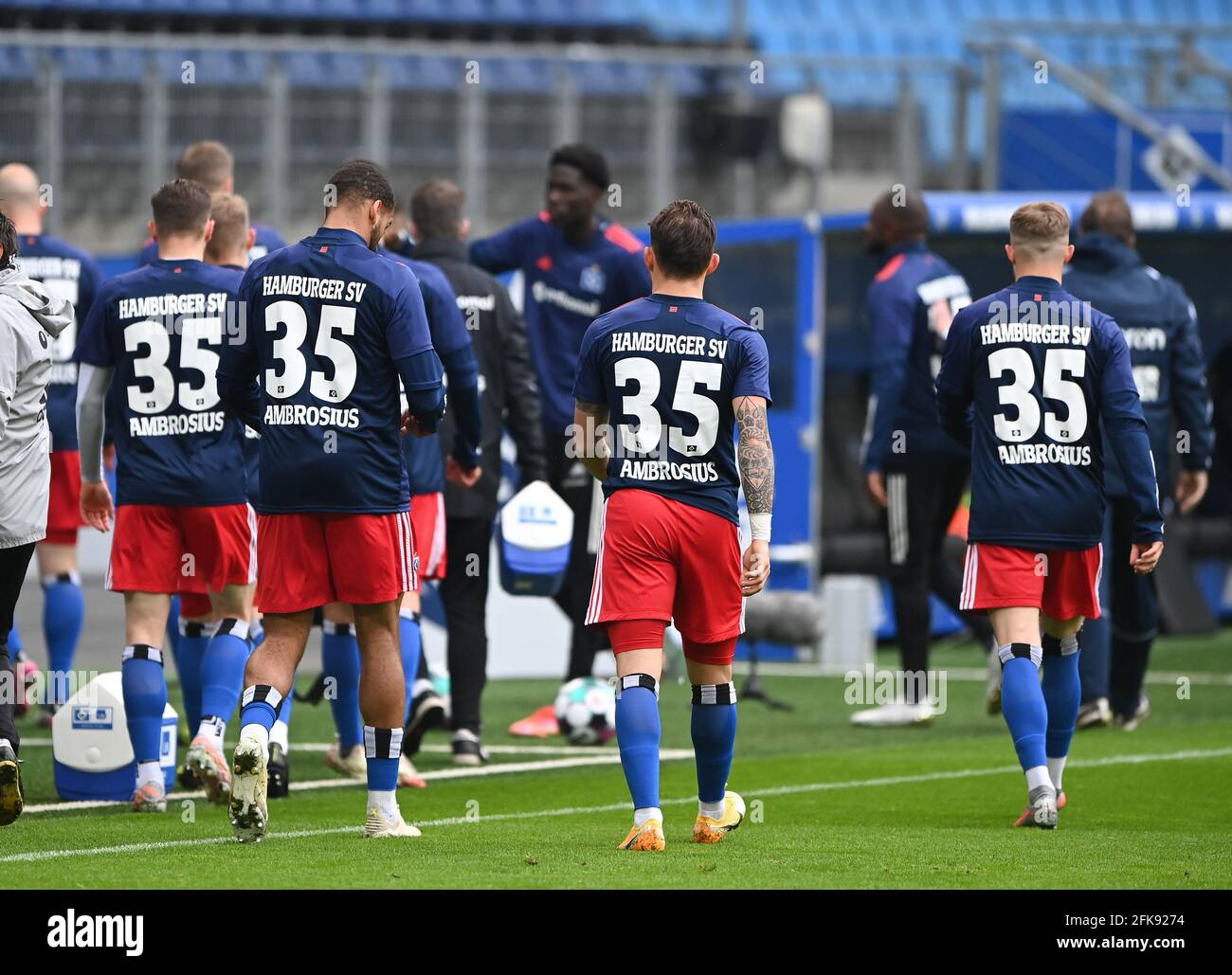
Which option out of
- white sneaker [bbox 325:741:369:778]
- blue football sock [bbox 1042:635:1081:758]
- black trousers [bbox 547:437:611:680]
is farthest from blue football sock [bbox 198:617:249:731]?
blue football sock [bbox 1042:635:1081:758]

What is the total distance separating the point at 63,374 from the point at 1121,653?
496 centimetres

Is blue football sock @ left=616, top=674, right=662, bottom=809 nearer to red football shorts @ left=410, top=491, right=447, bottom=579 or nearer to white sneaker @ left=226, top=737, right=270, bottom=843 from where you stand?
white sneaker @ left=226, top=737, right=270, bottom=843

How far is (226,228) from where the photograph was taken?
7.61m

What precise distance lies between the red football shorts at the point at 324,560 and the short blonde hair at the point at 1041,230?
230 centimetres

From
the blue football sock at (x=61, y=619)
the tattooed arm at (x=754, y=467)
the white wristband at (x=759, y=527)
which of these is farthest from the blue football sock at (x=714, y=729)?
the blue football sock at (x=61, y=619)

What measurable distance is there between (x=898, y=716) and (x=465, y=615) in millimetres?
2583

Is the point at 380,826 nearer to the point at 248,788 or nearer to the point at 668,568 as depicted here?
the point at 248,788

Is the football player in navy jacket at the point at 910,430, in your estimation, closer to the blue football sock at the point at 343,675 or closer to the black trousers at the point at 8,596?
the blue football sock at the point at 343,675

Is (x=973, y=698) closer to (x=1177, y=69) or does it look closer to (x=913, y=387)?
(x=913, y=387)

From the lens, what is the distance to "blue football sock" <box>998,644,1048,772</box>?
22.0ft

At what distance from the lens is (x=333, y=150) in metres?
17.7

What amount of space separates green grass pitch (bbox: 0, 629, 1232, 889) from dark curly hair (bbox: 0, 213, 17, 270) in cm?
173

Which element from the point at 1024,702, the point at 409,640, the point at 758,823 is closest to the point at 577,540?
the point at 409,640
